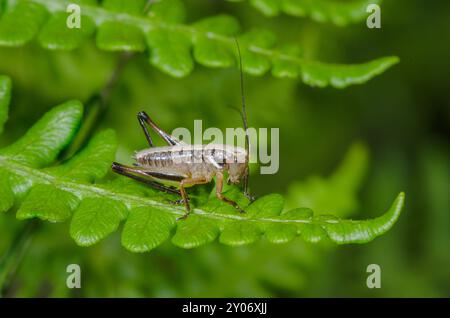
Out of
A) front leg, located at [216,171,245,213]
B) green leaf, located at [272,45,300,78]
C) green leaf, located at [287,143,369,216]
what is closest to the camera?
front leg, located at [216,171,245,213]

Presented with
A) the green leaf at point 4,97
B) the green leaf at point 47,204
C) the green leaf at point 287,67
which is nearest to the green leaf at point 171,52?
the green leaf at point 287,67

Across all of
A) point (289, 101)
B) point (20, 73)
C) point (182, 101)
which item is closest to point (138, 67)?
point (182, 101)

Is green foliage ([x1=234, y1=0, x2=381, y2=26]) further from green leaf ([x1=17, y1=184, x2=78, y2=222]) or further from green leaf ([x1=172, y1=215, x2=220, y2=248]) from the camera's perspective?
green leaf ([x1=17, y1=184, x2=78, y2=222])

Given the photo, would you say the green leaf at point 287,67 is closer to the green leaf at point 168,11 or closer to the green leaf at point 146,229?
the green leaf at point 168,11

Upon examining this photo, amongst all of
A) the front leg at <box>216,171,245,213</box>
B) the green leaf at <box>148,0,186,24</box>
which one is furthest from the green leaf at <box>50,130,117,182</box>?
the green leaf at <box>148,0,186,24</box>

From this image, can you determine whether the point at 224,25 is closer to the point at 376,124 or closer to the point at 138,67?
the point at 138,67

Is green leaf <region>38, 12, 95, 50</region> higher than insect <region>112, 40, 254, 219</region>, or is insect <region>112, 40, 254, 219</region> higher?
green leaf <region>38, 12, 95, 50</region>

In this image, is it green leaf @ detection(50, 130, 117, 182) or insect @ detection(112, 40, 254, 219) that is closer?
green leaf @ detection(50, 130, 117, 182)
